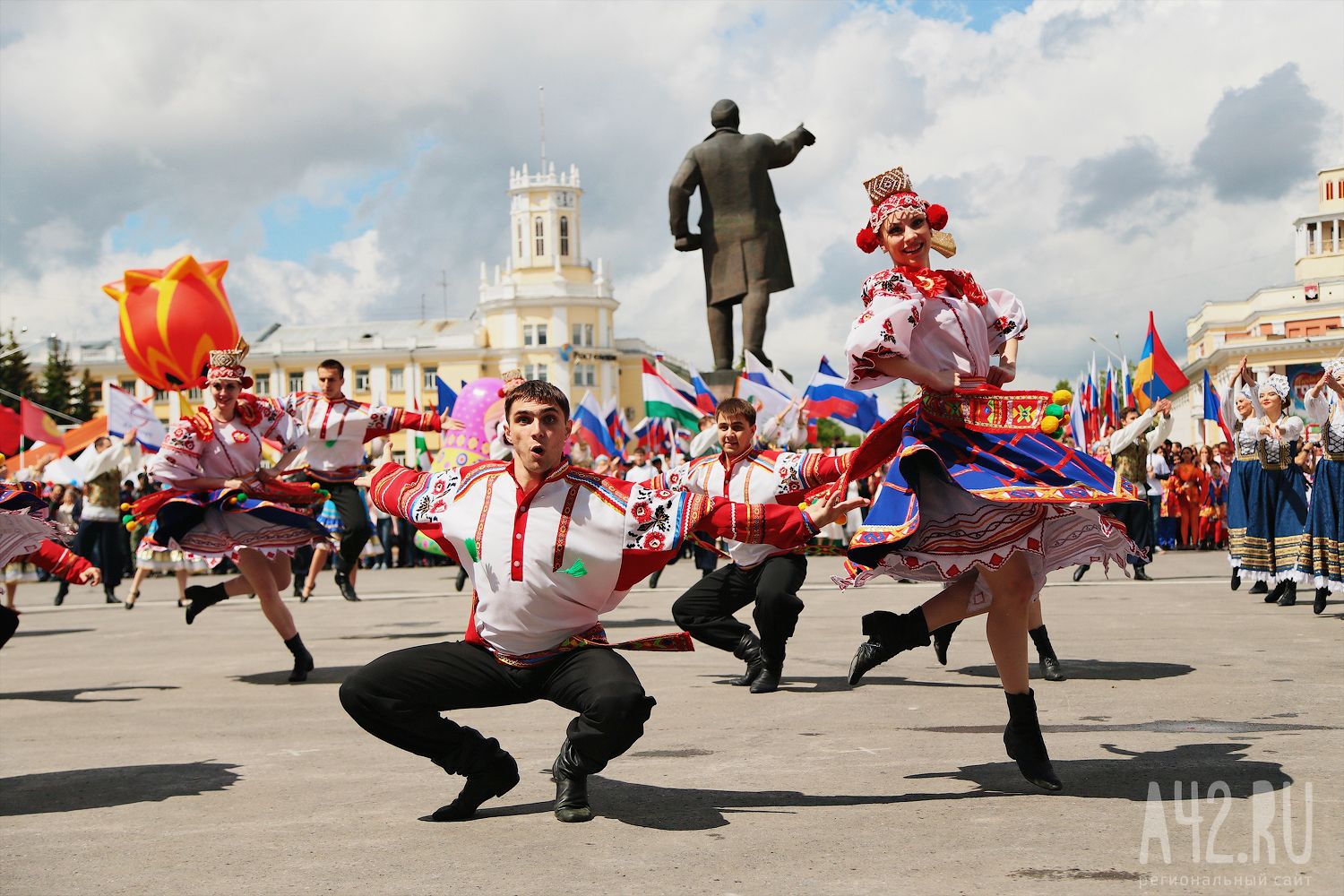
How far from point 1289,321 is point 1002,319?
10362cm

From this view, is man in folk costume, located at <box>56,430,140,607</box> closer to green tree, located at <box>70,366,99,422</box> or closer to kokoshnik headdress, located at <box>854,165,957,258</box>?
kokoshnik headdress, located at <box>854,165,957,258</box>

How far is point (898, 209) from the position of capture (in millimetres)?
6016

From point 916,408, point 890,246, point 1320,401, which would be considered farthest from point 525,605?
point 1320,401

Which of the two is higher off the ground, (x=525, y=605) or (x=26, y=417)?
(x=26, y=417)

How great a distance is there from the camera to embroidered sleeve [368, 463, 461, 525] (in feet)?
17.6

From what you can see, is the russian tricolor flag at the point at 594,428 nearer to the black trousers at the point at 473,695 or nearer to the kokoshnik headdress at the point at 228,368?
the kokoshnik headdress at the point at 228,368

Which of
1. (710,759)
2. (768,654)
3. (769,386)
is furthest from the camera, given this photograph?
(769,386)

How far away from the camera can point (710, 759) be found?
6273 mm

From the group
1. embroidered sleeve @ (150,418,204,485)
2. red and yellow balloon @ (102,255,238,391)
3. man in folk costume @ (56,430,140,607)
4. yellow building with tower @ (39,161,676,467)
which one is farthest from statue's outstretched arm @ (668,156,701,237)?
yellow building with tower @ (39,161,676,467)

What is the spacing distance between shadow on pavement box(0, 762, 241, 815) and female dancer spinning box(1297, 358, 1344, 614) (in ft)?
29.8

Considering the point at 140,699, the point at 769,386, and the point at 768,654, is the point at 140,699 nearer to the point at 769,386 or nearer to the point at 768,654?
the point at 768,654

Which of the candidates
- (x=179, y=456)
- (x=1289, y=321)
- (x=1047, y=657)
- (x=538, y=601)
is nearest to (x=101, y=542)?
(x=179, y=456)

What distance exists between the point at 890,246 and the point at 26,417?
27.7 meters

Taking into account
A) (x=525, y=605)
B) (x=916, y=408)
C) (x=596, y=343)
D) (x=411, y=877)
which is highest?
(x=596, y=343)
